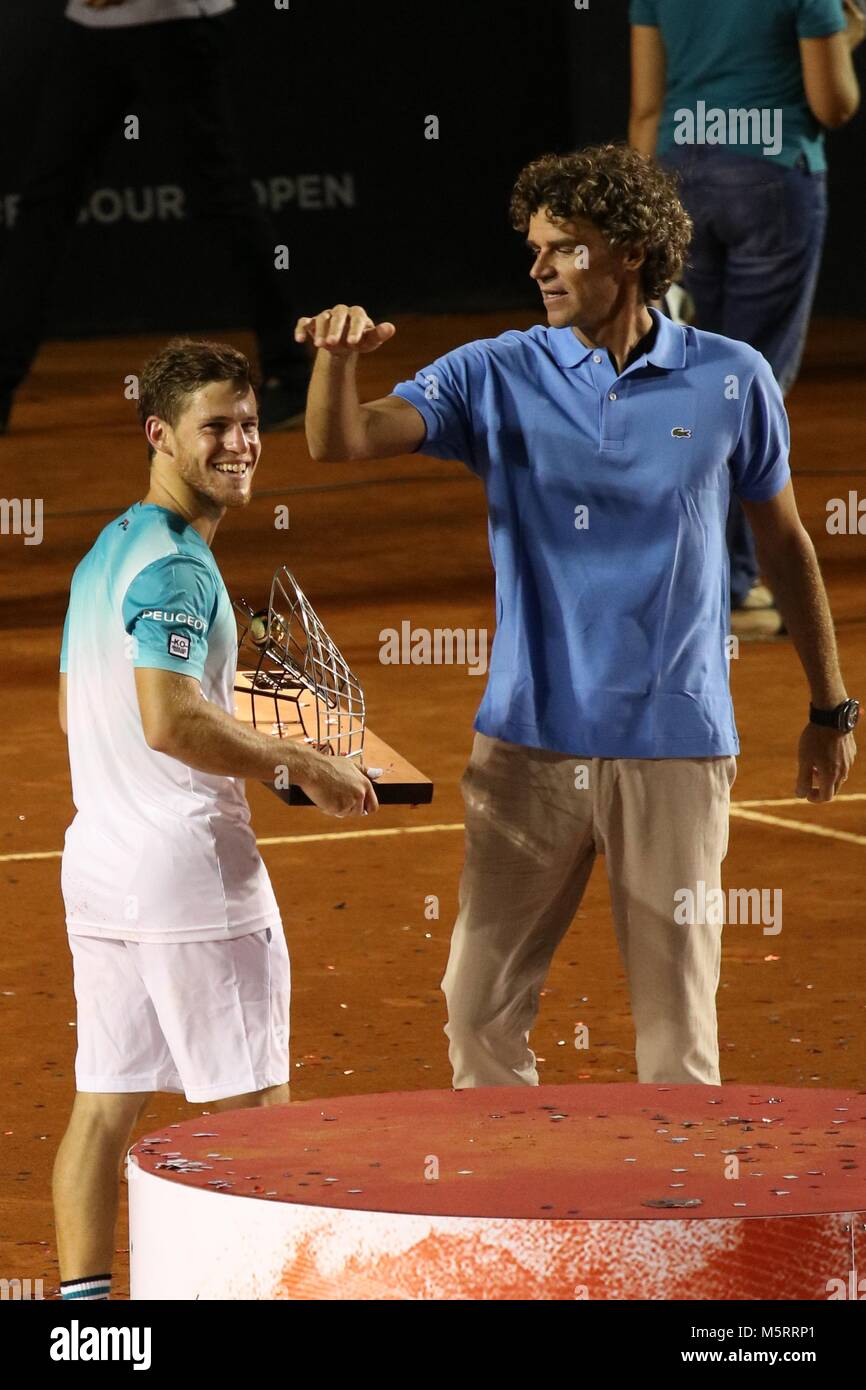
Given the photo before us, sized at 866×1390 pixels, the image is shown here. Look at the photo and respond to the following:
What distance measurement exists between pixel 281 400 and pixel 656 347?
10.5 metres

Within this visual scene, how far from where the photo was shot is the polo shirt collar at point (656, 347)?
198 inches

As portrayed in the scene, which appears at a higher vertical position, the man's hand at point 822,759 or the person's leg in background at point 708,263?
the person's leg in background at point 708,263

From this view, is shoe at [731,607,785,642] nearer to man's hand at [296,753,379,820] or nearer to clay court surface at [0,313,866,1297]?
clay court surface at [0,313,866,1297]

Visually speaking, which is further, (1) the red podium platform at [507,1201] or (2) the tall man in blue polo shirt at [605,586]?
(2) the tall man in blue polo shirt at [605,586]

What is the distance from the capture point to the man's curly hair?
4953 mm

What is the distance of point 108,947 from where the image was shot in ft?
15.5

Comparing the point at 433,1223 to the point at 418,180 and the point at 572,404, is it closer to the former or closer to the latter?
the point at 572,404

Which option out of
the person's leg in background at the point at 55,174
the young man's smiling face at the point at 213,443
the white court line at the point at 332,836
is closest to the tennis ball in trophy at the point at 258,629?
the young man's smiling face at the point at 213,443

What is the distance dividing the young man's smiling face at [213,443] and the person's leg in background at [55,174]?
9884 mm

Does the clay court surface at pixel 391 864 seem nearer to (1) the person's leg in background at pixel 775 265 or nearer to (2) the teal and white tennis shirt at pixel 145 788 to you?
(2) the teal and white tennis shirt at pixel 145 788

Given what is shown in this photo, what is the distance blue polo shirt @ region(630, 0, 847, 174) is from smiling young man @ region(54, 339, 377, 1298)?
20.6ft

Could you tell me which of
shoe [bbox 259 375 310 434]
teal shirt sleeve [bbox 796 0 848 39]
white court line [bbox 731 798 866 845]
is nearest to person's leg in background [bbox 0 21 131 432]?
shoe [bbox 259 375 310 434]

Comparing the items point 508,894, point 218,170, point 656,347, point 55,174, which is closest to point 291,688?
point 508,894
